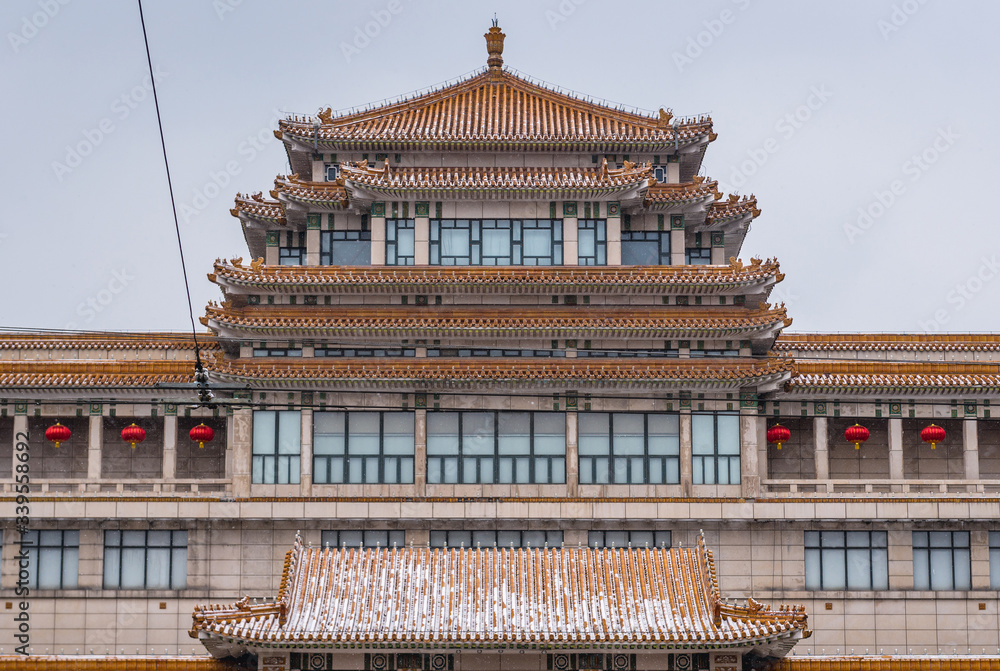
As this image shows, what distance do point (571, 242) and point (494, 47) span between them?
419 inches

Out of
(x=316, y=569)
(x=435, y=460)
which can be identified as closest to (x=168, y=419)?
(x=435, y=460)

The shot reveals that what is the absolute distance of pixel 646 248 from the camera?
172ft

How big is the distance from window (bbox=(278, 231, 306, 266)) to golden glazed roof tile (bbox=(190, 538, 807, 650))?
18801 millimetres

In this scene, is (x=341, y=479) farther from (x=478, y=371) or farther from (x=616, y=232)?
(x=616, y=232)

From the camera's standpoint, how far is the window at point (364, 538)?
46.6 m

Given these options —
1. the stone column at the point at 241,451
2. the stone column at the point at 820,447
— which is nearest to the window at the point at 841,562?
the stone column at the point at 820,447

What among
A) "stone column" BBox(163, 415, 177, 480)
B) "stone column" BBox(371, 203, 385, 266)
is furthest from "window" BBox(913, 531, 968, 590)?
"stone column" BBox(163, 415, 177, 480)

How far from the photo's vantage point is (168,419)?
160 ft

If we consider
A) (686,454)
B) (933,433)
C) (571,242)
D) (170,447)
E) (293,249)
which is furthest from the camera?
(293,249)

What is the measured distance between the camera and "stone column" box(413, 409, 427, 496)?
155 feet

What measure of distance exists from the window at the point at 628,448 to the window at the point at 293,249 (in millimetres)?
12834

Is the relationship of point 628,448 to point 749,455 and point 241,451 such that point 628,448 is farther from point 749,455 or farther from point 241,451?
point 241,451

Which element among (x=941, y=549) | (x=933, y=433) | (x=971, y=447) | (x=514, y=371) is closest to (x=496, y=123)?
(x=514, y=371)

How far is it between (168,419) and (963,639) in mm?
27195
